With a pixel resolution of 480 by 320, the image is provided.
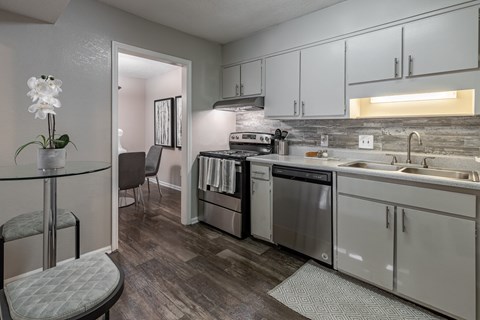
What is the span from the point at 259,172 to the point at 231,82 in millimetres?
1419

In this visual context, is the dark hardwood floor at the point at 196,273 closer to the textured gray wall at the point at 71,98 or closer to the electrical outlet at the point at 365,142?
the textured gray wall at the point at 71,98

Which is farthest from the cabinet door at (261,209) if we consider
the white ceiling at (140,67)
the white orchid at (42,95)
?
the white ceiling at (140,67)

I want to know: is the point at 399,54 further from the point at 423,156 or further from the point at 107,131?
the point at 107,131

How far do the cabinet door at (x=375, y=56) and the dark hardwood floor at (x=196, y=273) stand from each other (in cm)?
184

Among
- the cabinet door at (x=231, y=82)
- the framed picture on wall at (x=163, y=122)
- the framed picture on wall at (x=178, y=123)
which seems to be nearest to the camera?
the cabinet door at (x=231, y=82)

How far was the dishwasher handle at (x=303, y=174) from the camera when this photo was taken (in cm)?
229

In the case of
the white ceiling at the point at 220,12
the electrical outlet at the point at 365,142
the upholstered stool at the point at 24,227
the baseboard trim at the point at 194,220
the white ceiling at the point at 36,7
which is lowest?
the baseboard trim at the point at 194,220

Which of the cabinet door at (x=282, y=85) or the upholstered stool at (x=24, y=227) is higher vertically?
the cabinet door at (x=282, y=85)

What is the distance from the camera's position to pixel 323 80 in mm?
2613

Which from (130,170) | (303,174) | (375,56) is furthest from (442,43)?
(130,170)

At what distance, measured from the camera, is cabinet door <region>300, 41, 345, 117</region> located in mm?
2490

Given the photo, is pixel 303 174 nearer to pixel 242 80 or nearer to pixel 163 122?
pixel 242 80

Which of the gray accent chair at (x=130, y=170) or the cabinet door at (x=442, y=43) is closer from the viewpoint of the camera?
the cabinet door at (x=442, y=43)

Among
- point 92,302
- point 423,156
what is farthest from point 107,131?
point 423,156
